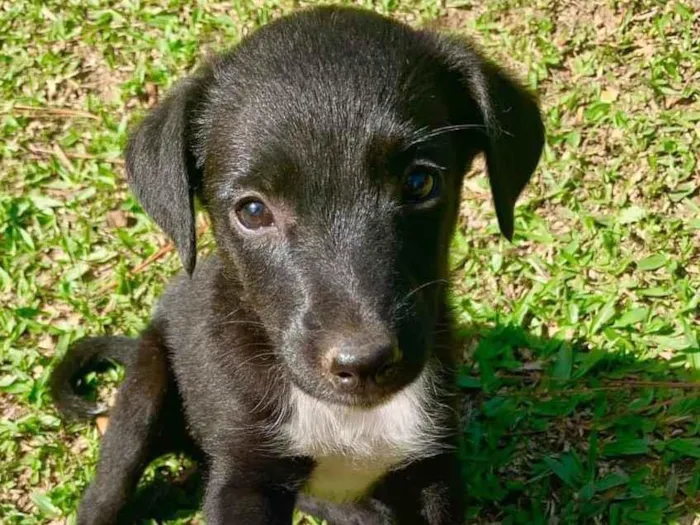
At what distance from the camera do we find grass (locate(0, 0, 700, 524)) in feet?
15.7

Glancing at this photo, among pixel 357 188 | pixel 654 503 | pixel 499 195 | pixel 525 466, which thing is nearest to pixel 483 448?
pixel 525 466

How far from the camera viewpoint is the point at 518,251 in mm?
5520

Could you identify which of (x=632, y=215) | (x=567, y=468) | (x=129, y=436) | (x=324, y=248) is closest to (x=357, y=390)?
(x=324, y=248)

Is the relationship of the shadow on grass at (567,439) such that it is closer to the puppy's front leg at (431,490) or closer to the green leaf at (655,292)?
the green leaf at (655,292)

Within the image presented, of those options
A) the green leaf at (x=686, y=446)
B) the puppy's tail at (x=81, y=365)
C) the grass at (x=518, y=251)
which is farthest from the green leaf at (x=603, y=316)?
the puppy's tail at (x=81, y=365)

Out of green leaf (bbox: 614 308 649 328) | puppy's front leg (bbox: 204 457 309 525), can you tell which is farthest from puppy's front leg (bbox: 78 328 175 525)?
green leaf (bbox: 614 308 649 328)

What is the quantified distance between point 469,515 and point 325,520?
1.97ft

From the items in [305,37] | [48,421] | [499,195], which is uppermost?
[305,37]

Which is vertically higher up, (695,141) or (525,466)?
(695,141)

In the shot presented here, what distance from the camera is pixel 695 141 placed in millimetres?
5750

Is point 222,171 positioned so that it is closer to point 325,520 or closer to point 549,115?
point 325,520

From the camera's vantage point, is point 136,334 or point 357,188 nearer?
point 357,188

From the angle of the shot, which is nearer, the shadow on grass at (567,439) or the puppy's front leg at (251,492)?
the puppy's front leg at (251,492)

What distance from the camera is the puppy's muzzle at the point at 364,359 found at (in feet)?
10.4
